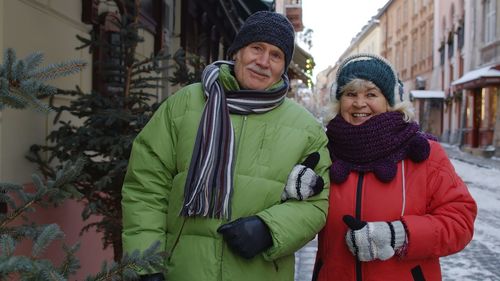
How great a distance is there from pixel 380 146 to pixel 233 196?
0.67 metres

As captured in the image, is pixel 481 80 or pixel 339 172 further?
pixel 481 80

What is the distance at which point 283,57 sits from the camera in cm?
227

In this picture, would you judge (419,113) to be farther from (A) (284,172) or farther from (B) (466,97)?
(A) (284,172)

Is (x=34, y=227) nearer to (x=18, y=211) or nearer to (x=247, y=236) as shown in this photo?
(x=18, y=211)

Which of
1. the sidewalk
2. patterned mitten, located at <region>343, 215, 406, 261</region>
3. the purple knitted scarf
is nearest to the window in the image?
the sidewalk

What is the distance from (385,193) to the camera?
2172mm

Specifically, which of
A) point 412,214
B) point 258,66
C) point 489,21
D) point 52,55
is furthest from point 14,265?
point 489,21

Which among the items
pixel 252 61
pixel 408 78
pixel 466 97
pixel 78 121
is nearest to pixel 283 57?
pixel 252 61

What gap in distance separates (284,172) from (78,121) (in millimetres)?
2444

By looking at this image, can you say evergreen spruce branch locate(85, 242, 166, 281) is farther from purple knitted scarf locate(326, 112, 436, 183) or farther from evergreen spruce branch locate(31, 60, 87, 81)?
purple knitted scarf locate(326, 112, 436, 183)

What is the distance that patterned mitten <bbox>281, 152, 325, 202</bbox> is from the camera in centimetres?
200

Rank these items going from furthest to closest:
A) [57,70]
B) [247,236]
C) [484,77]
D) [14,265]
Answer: [484,77]
[247,236]
[57,70]
[14,265]

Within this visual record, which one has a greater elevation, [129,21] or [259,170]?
[129,21]

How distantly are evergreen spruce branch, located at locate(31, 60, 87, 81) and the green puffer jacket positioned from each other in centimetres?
69
